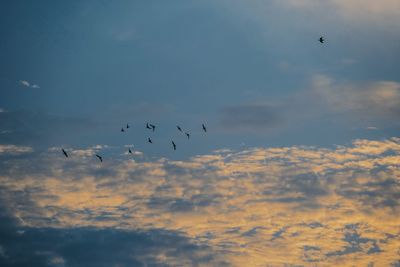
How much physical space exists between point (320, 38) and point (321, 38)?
0.22 metres

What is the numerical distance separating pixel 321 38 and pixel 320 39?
0.34 metres

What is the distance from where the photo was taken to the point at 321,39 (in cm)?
6981

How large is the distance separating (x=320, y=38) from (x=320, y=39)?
7.6 inches

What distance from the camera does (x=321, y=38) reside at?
69.7 meters

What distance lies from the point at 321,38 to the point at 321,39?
0.63 feet

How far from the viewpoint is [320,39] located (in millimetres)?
70000

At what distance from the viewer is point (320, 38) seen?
6988 cm

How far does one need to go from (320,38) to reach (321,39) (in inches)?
9.8
